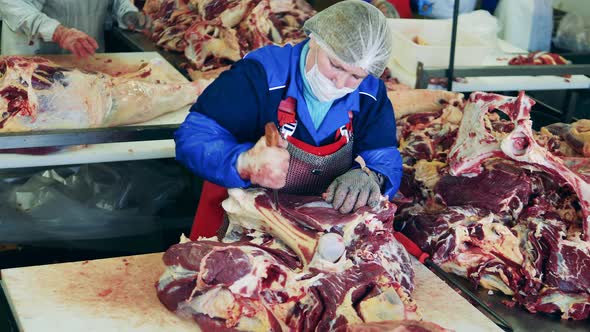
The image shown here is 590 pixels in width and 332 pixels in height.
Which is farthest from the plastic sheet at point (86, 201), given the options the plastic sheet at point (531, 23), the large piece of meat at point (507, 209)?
the plastic sheet at point (531, 23)

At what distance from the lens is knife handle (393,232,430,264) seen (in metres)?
3.29

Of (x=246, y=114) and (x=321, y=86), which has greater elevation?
(x=321, y=86)

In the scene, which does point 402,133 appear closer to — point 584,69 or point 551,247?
point 551,247

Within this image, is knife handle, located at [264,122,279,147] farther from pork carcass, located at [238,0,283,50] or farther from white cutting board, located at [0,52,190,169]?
pork carcass, located at [238,0,283,50]

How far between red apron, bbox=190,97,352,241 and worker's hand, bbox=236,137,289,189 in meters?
0.30

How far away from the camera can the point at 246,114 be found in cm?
302

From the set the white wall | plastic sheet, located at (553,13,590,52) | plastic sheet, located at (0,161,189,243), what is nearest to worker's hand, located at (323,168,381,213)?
plastic sheet, located at (0,161,189,243)

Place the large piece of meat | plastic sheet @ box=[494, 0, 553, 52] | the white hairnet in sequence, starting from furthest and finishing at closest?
plastic sheet @ box=[494, 0, 553, 52] < the large piece of meat < the white hairnet

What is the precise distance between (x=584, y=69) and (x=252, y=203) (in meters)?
3.12

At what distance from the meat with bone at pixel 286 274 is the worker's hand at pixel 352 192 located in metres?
0.03

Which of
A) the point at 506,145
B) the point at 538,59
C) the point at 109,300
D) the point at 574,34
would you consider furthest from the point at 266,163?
the point at 574,34

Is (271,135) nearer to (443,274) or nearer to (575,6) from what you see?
(443,274)

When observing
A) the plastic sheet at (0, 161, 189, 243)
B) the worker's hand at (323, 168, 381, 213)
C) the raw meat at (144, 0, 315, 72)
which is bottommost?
the plastic sheet at (0, 161, 189, 243)

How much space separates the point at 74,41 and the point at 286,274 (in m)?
2.36
